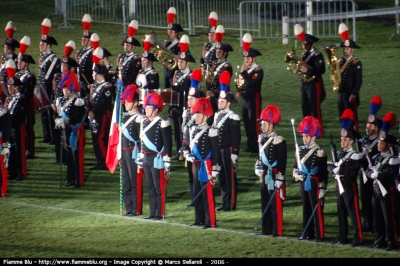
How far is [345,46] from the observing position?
16984mm

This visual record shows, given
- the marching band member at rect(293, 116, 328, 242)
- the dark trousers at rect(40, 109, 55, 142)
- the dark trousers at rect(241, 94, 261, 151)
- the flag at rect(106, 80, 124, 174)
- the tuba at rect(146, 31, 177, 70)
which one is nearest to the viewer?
the marching band member at rect(293, 116, 328, 242)

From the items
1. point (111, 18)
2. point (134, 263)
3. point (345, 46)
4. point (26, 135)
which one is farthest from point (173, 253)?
point (111, 18)

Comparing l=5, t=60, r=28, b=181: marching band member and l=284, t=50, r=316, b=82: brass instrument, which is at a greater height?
l=284, t=50, r=316, b=82: brass instrument

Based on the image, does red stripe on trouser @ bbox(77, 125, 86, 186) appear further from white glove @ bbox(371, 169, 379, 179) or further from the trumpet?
white glove @ bbox(371, 169, 379, 179)

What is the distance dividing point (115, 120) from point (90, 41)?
4.39 metres

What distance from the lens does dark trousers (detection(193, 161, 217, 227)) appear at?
1300 centimetres

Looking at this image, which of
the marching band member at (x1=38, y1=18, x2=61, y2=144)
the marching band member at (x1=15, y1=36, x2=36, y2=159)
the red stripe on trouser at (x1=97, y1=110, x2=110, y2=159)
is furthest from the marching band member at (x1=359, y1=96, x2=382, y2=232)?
Result: the marching band member at (x1=38, y1=18, x2=61, y2=144)

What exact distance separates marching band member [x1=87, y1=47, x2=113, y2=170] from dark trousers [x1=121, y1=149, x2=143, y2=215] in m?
2.30

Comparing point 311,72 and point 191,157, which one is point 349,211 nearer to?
point 191,157

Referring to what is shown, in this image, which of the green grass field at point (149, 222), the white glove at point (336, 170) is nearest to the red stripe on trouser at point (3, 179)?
the green grass field at point (149, 222)

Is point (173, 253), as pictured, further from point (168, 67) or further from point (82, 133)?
point (168, 67)

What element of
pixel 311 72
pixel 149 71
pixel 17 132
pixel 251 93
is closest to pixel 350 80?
pixel 311 72

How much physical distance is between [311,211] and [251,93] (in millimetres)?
4571

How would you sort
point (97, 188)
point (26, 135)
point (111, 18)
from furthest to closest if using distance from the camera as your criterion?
point (111, 18) → point (26, 135) → point (97, 188)
